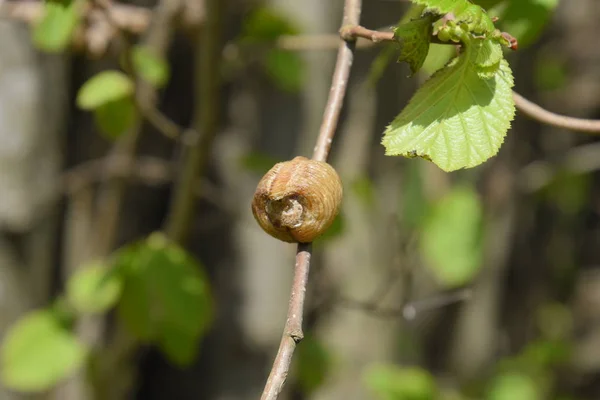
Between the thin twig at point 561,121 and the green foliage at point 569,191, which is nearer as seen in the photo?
the thin twig at point 561,121

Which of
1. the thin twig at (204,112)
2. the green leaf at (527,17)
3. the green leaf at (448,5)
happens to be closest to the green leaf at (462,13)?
the green leaf at (448,5)

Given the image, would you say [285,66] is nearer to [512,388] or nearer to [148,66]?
[148,66]

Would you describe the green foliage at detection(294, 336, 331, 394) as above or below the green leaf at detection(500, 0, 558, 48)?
below

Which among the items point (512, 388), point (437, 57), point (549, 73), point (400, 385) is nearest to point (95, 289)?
point (400, 385)

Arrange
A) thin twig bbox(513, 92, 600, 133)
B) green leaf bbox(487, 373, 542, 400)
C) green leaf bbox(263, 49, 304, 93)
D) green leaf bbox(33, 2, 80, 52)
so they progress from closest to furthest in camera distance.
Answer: thin twig bbox(513, 92, 600, 133) < green leaf bbox(33, 2, 80, 52) < green leaf bbox(263, 49, 304, 93) < green leaf bbox(487, 373, 542, 400)

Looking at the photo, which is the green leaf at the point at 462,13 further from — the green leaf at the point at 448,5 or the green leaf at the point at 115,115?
the green leaf at the point at 115,115

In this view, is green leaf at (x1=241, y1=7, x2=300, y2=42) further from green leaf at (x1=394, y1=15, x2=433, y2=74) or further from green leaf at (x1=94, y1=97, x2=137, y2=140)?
green leaf at (x1=394, y1=15, x2=433, y2=74)

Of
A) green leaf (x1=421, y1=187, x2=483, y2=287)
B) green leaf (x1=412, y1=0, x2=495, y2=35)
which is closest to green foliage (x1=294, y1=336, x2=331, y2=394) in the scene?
green leaf (x1=421, y1=187, x2=483, y2=287)

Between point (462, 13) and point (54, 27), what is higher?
point (462, 13)
